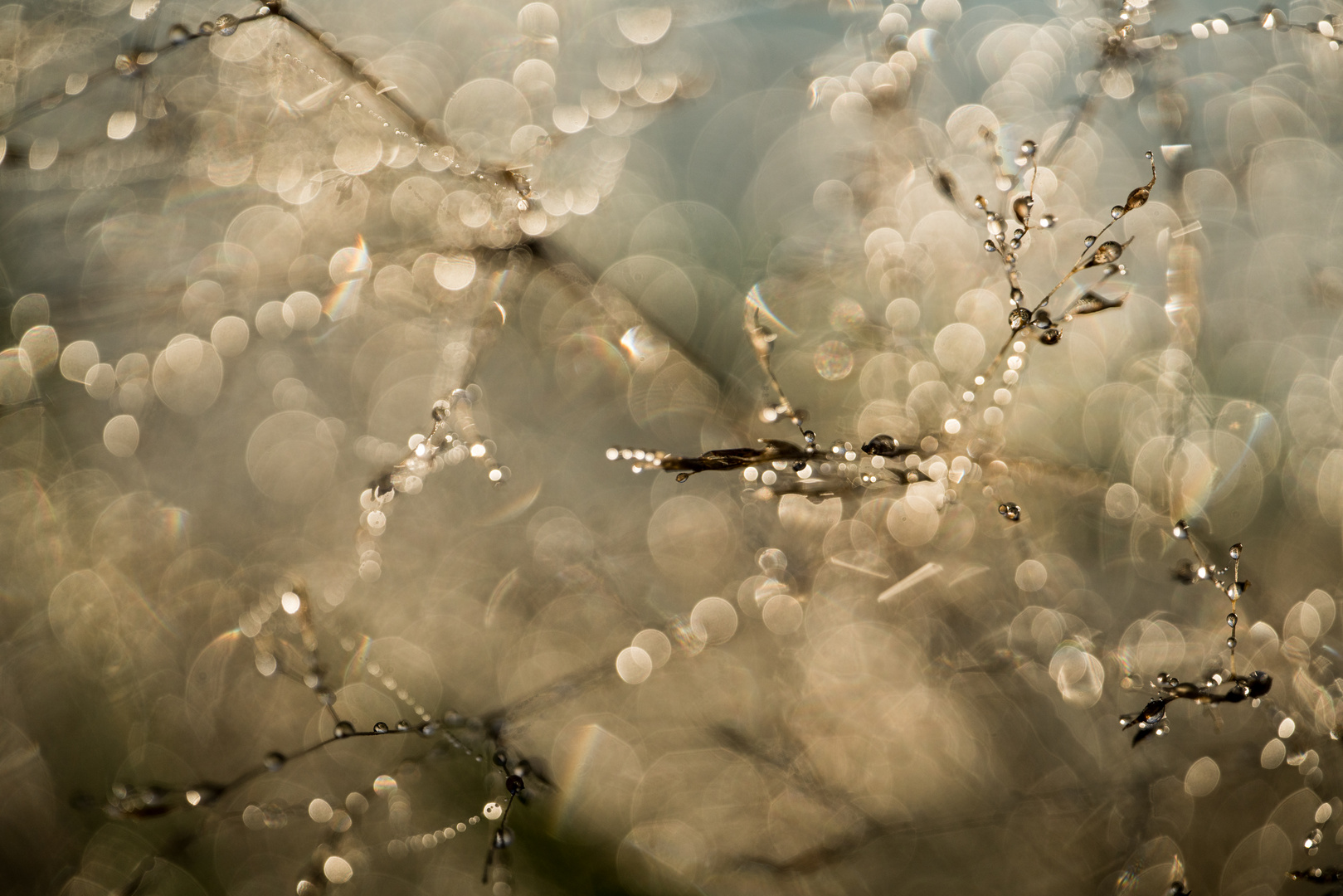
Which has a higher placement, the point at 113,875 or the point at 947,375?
the point at 947,375

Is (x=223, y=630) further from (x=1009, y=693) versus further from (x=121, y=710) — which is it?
(x=1009, y=693)

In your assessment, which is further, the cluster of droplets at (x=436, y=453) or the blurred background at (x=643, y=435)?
the blurred background at (x=643, y=435)

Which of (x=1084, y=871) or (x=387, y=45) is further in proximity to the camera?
(x=387, y=45)

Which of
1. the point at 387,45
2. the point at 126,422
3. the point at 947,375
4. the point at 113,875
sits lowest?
the point at 113,875

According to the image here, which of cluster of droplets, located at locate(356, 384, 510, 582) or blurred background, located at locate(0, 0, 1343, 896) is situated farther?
blurred background, located at locate(0, 0, 1343, 896)

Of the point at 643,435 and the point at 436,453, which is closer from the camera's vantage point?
the point at 436,453

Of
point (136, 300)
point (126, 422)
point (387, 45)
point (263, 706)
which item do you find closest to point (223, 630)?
point (263, 706)

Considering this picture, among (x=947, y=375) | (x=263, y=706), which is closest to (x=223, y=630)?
(x=263, y=706)
